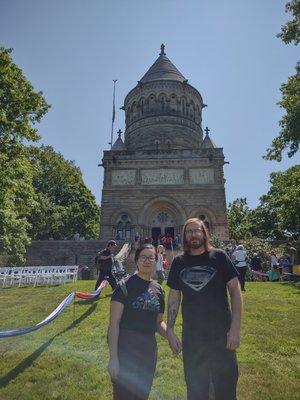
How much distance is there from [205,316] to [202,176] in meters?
26.2

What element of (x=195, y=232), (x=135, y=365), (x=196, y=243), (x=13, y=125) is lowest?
(x=135, y=365)

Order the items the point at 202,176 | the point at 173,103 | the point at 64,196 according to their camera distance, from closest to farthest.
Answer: the point at 202,176 → the point at 173,103 → the point at 64,196

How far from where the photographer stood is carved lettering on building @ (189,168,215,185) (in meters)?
28.9

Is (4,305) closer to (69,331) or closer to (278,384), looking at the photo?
(69,331)

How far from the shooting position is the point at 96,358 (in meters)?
6.11

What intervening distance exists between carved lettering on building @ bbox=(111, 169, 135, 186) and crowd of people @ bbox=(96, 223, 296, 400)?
25.5 m

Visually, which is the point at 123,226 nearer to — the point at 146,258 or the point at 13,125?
the point at 13,125

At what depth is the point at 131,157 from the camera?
2998 cm

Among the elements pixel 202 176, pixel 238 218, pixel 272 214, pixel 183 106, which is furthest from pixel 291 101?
pixel 238 218

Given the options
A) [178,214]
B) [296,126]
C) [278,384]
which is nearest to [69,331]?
[278,384]

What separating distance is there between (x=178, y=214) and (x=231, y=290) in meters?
24.7

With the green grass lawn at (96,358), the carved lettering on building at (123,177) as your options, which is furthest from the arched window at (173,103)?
the green grass lawn at (96,358)

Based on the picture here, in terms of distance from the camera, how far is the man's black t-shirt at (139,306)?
3.60 m

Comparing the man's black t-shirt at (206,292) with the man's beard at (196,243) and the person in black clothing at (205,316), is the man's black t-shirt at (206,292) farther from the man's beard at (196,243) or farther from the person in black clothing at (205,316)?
the man's beard at (196,243)
